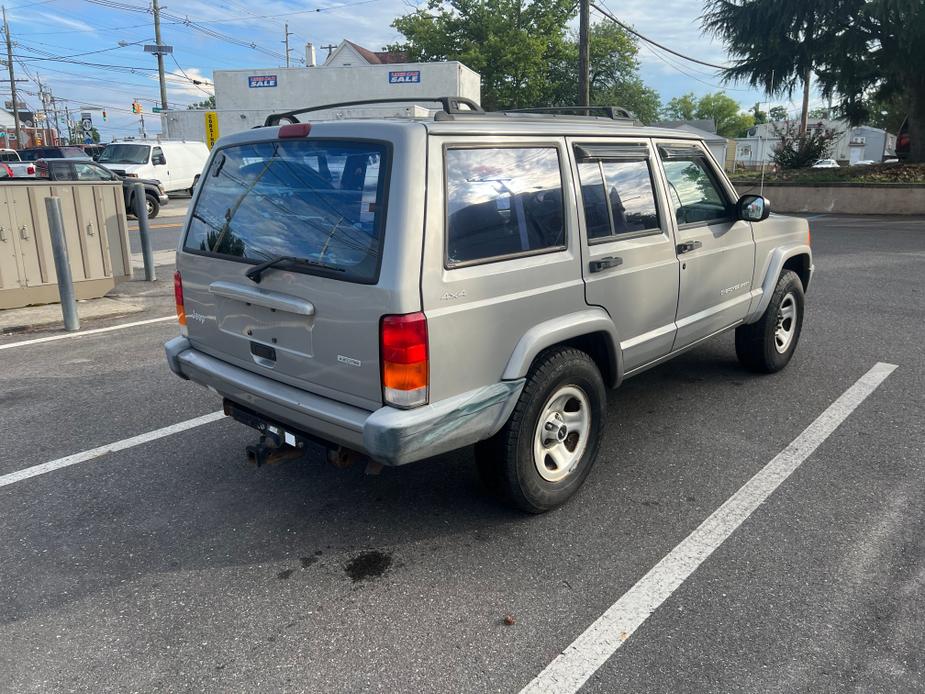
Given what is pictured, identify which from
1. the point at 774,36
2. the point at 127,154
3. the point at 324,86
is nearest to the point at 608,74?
the point at 324,86

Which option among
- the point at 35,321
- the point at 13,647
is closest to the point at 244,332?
the point at 13,647

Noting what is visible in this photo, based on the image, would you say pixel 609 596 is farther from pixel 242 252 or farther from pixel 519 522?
pixel 242 252

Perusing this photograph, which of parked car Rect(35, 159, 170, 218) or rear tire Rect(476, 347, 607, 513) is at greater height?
parked car Rect(35, 159, 170, 218)

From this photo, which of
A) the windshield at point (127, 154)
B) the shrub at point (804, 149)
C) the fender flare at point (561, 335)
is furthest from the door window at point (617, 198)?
the windshield at point (127, 154)

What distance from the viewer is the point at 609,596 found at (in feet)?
9.39

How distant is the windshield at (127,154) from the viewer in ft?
80.9

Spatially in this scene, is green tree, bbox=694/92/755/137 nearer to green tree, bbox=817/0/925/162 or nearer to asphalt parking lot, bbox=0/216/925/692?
green tree, bbox=817/0/925/162

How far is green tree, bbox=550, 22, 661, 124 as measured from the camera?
54.5 m

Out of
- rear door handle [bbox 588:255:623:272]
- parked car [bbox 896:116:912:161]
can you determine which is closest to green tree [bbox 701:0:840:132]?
parked car [bbox 896:116:912:161]

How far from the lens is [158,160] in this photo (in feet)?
83.5

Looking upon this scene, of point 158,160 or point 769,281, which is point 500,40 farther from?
point 769,281

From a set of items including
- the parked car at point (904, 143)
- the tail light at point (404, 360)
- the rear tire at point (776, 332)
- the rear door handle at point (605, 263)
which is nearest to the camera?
the tail light at point (404, 360)

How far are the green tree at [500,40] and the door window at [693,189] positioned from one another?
4693cm

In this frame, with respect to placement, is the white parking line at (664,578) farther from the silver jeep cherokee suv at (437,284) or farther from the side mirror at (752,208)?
the side mirror at (752,208)
